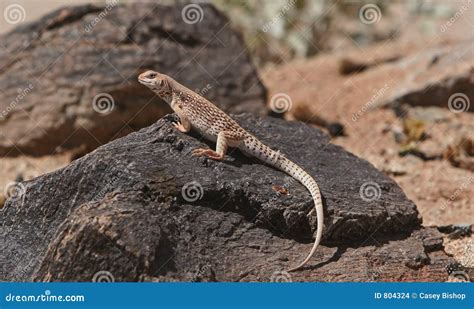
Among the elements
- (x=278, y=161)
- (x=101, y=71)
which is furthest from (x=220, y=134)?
(x=101, y=71)

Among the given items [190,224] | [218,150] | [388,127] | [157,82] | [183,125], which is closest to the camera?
[190,224]

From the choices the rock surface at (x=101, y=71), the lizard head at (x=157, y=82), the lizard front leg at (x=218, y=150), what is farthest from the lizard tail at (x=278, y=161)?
the rock surface at (x=101, y=71)

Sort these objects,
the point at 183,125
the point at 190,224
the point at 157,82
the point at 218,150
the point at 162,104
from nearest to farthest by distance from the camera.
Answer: the point at 190,224 < the point at 218,150 < the point at 183,125 < the point at 157,82 < the point at 162,104

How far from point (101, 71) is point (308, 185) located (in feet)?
23.6

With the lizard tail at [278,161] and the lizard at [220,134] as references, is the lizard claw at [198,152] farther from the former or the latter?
the lizard tail at [278,161]

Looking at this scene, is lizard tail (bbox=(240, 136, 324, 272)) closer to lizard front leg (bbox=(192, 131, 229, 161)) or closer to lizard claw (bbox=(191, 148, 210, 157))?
lizard front leg (bbox=(192, 131, 229, 161))

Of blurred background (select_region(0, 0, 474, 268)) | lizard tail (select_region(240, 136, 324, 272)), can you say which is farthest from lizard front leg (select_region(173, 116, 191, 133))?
blurred background (select_region(0, 0, 474, 268))

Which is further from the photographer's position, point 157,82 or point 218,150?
point 157,82

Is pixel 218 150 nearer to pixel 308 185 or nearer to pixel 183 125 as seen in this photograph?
pixel 183 125

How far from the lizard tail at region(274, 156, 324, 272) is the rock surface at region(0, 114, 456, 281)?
0.10 m

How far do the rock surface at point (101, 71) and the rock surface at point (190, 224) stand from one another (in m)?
5.40

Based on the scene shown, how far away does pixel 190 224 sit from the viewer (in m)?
7.70

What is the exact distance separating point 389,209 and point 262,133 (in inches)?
78.6

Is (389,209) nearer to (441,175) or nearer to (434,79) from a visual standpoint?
(441,175)
